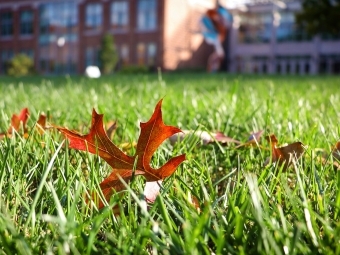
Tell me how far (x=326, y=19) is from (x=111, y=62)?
11.7 meters

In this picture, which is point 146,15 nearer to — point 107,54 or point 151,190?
point 107,54

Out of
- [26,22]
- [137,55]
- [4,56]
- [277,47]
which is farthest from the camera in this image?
[4,56]

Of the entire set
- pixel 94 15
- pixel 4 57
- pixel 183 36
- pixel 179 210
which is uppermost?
pixel 179 210

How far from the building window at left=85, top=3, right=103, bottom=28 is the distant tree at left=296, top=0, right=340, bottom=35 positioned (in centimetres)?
1271

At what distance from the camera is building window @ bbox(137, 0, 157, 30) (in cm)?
2473

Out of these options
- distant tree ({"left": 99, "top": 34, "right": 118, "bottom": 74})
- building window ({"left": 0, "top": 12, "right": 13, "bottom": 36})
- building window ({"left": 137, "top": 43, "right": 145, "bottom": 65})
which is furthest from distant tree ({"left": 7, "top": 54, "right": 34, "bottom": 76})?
building window ({"left": 0, "top": 12, "right": 13, "bottom": 36})

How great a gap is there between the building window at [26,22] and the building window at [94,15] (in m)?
4.48

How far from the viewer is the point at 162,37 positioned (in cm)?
2427

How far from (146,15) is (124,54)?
8.37 ft

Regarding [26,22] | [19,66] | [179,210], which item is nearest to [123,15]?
[19,66]

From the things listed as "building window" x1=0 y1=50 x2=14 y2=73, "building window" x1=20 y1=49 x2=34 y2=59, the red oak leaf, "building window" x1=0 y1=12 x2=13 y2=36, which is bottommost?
"building window" x1=0 y1=50 x2=14 y2=73

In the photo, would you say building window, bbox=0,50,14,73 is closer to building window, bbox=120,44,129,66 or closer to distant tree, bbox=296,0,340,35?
building window, bbox=120,44,129,66

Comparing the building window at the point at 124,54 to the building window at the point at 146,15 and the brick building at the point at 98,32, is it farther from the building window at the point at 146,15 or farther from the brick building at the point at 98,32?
the building window at the point at 146,15

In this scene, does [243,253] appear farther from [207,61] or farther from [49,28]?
[49,28]
